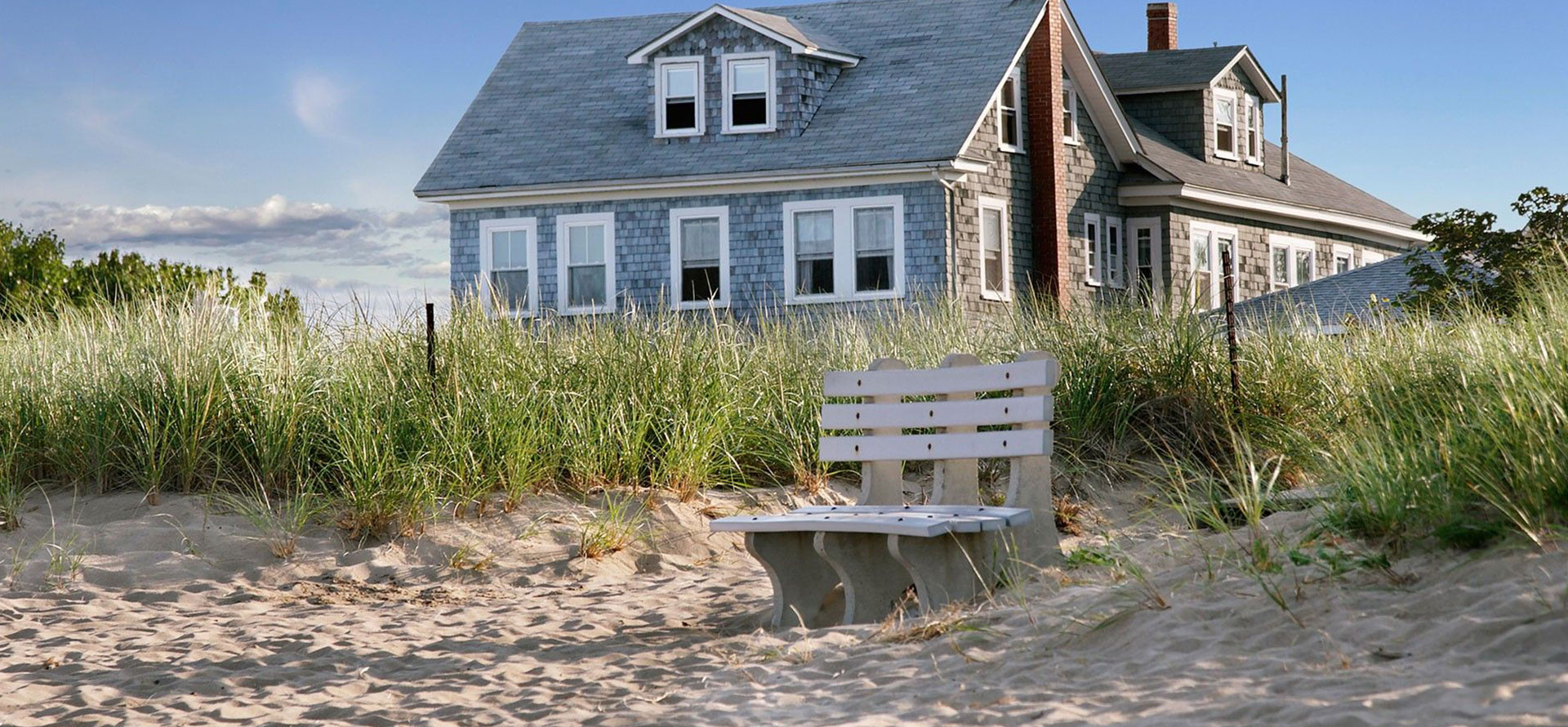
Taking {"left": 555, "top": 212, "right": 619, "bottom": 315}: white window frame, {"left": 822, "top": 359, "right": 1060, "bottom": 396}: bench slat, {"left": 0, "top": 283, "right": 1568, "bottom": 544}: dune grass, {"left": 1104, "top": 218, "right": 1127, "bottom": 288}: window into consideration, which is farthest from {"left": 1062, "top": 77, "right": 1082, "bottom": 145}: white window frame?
{"left": 822, "top": 359, "right": 1060, "bottom": 396}: bench slat

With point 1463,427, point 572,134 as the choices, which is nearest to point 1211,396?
point 1463,427

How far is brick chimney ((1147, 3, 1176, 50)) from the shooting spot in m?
32.3

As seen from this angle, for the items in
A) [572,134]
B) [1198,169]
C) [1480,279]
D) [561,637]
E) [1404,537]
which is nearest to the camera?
[1404,537]

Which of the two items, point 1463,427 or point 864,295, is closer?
point 1463,427

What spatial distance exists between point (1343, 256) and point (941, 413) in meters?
27.1

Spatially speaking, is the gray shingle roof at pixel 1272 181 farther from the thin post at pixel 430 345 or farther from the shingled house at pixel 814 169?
the thin post at pixel 430 345

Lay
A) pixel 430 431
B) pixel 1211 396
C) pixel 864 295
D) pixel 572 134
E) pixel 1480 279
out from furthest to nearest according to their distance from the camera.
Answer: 1. pixel 572 134
2. pixel 864 295
3. pixel 1480 279
4. pixel 1211 396
5. pixel 430 431

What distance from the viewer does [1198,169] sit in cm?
2852

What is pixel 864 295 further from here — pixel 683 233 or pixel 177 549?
pixel 177 549

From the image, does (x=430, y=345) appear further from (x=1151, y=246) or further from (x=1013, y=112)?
(x=1151, y=246)

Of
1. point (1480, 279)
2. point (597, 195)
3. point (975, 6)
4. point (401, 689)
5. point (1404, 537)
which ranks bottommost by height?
point (401, 689)

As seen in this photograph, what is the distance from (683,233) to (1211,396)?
15.2 metres

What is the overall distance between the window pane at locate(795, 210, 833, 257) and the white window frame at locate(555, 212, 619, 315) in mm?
3019

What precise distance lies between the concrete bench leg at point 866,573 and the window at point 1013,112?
19028mm
